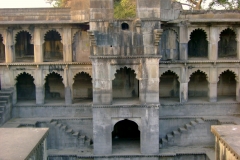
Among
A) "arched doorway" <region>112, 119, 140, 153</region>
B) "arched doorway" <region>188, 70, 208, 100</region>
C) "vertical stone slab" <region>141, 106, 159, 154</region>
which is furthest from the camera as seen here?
"arched doorway" <region>188, 70, 208, 100</region>

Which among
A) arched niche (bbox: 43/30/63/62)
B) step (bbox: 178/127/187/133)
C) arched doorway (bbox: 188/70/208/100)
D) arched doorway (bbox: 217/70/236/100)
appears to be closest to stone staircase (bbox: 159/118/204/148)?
step (bbox: 178/127/187/133)

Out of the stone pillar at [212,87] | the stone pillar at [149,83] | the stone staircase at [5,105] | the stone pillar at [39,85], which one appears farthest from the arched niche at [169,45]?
the stone staircase at [5,105]

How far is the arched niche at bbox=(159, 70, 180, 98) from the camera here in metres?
24.8

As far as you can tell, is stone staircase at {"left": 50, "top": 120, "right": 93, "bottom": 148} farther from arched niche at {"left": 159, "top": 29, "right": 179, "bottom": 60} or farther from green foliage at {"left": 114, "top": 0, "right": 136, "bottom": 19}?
green foliage at {"left": 114, "top": 0, "right": 136, "bottom": 19}

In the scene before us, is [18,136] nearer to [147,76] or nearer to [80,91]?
[147,76]

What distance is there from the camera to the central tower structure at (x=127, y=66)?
18938 mm

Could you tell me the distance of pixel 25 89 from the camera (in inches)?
983

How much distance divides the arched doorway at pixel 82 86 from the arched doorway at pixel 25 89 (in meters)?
2.98

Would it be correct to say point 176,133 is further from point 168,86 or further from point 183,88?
point 168,86

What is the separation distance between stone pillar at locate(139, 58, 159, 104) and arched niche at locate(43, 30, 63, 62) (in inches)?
309

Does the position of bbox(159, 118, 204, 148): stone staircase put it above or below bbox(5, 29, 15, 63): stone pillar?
below

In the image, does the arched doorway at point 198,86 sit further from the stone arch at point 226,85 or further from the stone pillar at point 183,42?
the stone pillar at point 183,42

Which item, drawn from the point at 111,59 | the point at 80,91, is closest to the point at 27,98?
the point at 80,91

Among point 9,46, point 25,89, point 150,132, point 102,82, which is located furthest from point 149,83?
point 25,89
